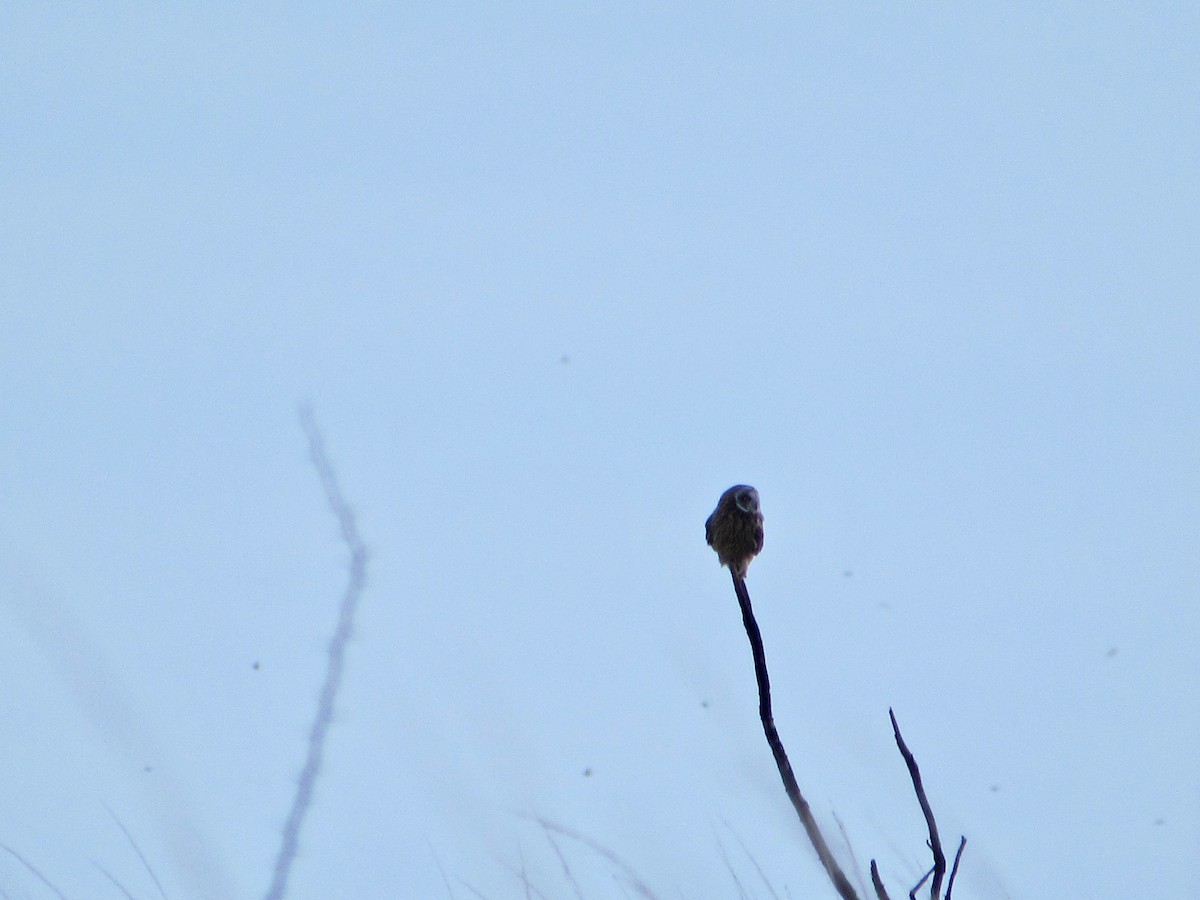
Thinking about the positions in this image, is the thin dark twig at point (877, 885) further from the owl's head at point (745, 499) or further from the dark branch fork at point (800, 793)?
A: the owl's head at point (745, 499)

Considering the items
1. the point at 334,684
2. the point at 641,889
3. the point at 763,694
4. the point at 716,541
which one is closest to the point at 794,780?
the point at 763,694

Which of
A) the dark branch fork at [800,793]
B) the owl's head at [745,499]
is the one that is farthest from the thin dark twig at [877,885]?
the owl's head at [745,499]

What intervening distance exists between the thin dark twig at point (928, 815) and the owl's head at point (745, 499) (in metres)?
0.25

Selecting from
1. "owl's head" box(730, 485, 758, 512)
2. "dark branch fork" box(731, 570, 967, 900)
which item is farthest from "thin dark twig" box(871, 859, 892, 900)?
"owl's head" box(730, 485, 758, 512)

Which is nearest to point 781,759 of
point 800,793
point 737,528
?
point 800,793

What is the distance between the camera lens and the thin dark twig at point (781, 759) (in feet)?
3.36

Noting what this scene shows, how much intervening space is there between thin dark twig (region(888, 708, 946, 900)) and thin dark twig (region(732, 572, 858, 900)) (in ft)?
0.37

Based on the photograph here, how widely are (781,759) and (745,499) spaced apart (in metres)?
0.25

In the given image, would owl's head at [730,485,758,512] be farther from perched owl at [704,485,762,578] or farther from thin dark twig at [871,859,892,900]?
thin dark twig at [871,859,892,900]

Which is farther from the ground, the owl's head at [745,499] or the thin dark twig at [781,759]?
the owl's head at [745,499]

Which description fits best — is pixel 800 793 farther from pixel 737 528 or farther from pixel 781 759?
pixel 737 528

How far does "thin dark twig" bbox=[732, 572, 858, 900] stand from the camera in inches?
40.3

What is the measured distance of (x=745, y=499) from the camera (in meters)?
1.16

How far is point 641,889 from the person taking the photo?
1972 mm
